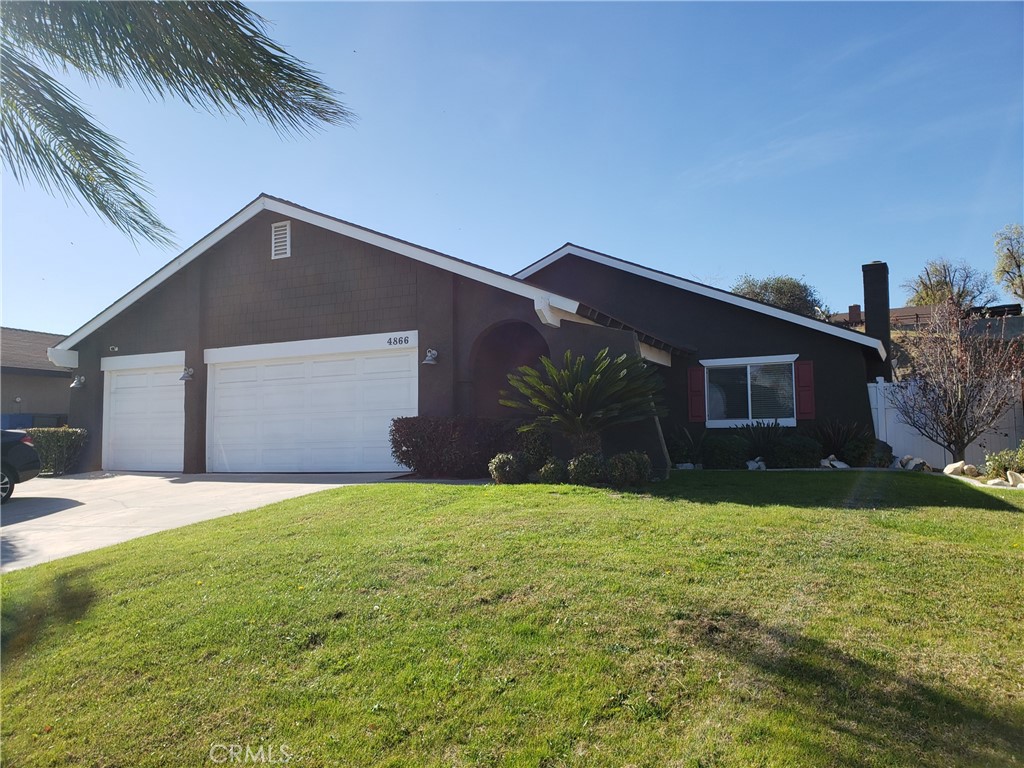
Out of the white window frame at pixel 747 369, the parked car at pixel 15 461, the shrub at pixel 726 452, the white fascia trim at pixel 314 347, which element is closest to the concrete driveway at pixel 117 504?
the parked car at pixel 15 461

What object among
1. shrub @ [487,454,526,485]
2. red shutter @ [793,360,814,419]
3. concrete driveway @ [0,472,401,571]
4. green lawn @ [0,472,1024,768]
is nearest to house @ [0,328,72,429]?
concrete driveway @ [0,472,401,571]

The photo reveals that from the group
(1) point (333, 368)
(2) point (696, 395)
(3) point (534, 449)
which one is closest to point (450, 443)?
(3) point (534, 449)

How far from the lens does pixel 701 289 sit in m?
15.0

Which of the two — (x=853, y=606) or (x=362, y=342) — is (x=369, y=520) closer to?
(x=853, y=606)

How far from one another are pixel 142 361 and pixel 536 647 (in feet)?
50.7

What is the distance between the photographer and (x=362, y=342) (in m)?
13.8

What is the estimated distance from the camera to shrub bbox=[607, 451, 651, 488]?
905cm

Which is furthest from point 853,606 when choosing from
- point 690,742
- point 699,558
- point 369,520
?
point 369,520

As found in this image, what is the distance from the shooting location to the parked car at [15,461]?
10.7 metres

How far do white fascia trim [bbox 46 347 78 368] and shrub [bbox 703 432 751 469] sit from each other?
51.5 ft

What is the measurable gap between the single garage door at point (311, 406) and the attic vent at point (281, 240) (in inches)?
82.7

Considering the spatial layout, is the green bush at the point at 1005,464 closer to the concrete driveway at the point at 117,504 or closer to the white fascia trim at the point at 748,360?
the white fascia trim at the point at 748,360

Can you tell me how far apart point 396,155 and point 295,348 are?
27.2 ft

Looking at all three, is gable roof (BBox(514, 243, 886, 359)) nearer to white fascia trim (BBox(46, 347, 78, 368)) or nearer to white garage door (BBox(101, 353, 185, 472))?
white garage door (BBox(101, 353, 185, 472))
